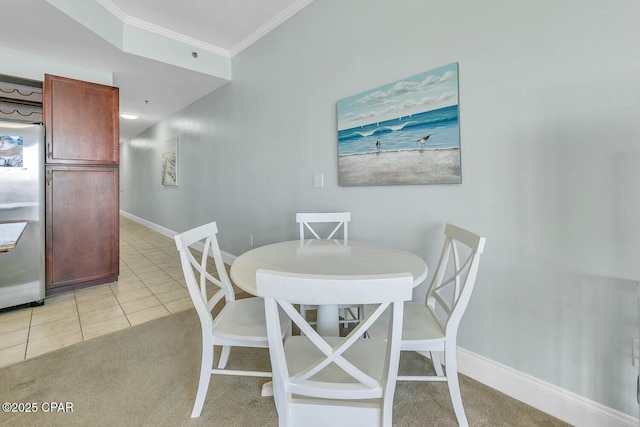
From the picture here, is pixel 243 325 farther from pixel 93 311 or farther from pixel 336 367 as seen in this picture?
pixel 93 311

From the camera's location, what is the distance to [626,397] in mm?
1164

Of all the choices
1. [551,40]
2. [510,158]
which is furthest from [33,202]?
[551,40]

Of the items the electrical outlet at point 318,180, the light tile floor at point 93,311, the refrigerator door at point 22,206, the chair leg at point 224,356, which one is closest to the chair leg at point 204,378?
the chair leg at point 224,356

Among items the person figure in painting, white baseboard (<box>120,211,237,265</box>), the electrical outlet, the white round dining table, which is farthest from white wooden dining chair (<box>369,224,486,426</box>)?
white baseboard (<box>120,211,237,265</box>)

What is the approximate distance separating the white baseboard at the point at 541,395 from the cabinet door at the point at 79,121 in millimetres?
3762

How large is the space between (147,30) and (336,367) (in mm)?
3646

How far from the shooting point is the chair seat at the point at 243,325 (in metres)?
1.24

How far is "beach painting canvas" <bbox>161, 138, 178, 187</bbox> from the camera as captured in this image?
5235 millimetres

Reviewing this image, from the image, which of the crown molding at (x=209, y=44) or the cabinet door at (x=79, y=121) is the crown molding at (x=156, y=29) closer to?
the crown molding at (x=209, y=44)

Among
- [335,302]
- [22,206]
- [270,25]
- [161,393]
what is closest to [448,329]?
[335,302]

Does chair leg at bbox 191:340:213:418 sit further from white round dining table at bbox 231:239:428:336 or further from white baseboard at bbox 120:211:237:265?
white baseboard at bbox 120:211:237:265

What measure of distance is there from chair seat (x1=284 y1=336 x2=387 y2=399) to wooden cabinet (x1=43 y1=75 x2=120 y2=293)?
2.98m

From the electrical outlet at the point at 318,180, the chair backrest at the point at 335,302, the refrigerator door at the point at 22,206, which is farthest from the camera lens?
the electrical outlet at the point at 318,180

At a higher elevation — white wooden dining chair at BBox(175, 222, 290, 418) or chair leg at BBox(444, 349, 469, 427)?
white wooden dining chair at BBox(175, 222, 290, 418)
